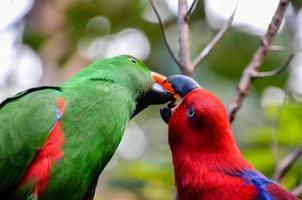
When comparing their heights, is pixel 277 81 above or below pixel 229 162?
below

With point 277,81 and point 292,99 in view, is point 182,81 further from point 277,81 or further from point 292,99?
point 277,81

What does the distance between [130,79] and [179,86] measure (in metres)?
0.28

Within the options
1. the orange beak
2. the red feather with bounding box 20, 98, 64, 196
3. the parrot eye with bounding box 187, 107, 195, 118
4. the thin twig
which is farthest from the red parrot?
the red feather with bounding box 20, 98, 64, 196

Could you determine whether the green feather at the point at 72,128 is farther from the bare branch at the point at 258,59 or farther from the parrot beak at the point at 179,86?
the bare branch at the point at 258,59

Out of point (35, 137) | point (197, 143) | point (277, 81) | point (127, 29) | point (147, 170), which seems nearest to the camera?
point (35, 137)

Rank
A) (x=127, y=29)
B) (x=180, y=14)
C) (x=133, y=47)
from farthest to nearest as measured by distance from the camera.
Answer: (x=133, y=47)
(x=127, y=29)
(x=180, y=14)

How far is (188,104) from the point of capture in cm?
376

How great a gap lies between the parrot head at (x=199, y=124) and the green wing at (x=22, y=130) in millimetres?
674

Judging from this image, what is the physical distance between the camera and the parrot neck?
3.60 metres

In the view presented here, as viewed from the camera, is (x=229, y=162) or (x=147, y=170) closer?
(x=229, y=162)

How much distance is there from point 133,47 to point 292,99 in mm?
3511

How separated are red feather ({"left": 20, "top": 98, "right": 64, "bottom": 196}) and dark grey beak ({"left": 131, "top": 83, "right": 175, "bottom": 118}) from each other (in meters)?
0.63

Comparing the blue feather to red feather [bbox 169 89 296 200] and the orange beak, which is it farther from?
the orange beak

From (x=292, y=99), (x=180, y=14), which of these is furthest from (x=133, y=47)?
(x=180, y=14)
